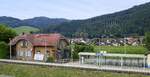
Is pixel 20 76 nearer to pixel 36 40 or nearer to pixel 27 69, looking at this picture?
pixel 27 69

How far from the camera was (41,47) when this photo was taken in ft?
194

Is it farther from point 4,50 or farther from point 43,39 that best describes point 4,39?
point 43,39

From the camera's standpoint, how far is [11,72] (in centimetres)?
4847

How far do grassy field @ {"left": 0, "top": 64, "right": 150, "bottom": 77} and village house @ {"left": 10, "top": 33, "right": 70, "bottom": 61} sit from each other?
9.00 m

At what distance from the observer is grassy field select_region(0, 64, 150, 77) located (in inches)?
1536

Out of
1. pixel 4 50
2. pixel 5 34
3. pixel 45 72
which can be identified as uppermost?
pixel 5 34

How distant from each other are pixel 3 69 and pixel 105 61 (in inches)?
684

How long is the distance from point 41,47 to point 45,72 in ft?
49.7

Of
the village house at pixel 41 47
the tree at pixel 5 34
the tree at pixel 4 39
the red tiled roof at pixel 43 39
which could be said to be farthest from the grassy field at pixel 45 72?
the tree at pixel 5 34

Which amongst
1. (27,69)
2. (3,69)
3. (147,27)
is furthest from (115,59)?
(147,27)

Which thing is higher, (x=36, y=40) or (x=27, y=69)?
(x=36, y=40)

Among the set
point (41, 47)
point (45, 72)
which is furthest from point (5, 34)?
point (45, 72)

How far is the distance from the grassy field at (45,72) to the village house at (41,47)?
29.5 ft

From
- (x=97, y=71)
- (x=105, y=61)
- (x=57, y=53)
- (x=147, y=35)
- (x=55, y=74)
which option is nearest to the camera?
(x=97, y=71)
